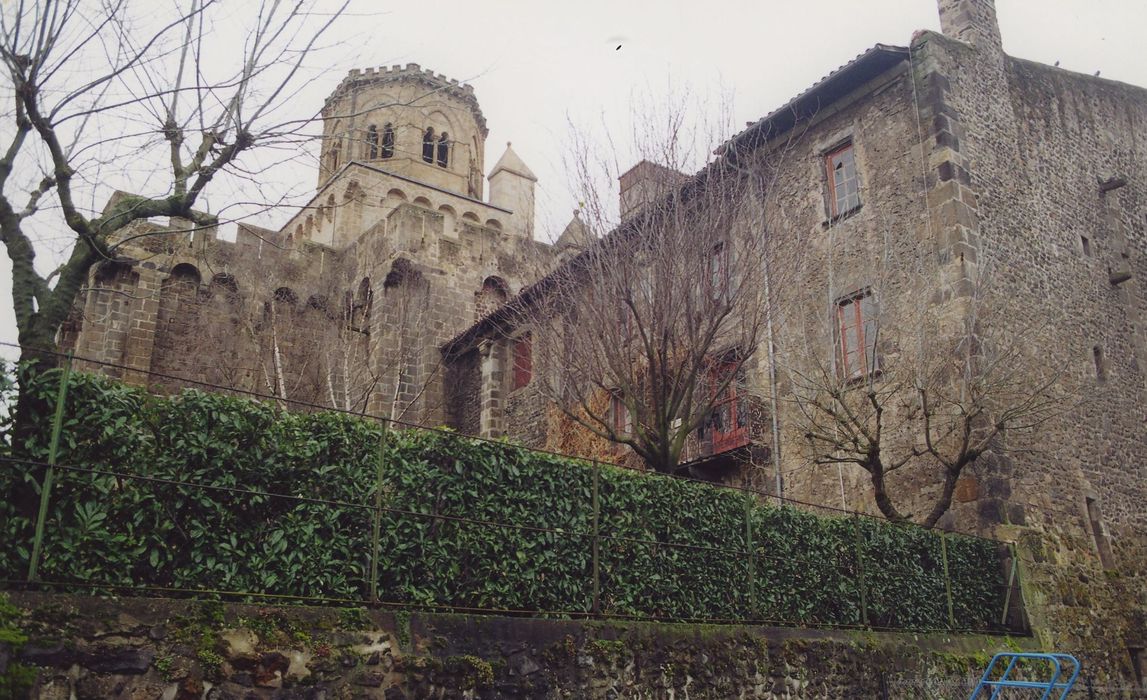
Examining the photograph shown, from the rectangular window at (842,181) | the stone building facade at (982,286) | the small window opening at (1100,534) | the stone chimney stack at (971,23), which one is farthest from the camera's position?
the stone chimney stack at (971,23)

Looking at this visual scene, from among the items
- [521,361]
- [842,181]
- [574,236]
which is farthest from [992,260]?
[521,361]

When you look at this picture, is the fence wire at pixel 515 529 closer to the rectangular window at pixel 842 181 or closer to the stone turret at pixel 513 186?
the rectangular window at pixel 842 181

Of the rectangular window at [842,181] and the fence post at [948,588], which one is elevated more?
the rectangular window at [842,181]

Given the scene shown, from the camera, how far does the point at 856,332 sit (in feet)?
48.5

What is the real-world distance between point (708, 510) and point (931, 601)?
382cm

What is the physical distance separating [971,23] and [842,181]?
3453mm

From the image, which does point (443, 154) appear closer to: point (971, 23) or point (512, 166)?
point (512, 166)

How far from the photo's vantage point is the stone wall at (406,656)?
5617 mm

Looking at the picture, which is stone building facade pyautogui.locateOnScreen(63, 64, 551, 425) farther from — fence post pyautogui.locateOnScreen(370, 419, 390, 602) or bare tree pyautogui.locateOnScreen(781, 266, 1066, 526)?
fence post pyautogui.locateOnScreen(370, 419, 390, 602)

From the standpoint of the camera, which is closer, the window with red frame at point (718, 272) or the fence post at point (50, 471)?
the fence post at point (50, 471)

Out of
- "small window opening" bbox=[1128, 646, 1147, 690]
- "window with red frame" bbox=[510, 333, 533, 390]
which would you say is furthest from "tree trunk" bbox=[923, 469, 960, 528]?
"window with red frame" bbox=[510, 333, 533, 390]

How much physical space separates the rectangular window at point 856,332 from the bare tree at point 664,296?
65.4 inches

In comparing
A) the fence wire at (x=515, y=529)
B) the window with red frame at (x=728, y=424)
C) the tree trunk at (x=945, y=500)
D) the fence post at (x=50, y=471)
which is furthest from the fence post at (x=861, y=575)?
the fence post at (x=50, y=471)

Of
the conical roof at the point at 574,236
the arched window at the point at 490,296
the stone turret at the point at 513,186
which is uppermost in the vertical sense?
the stone turret at the point at 513,186
